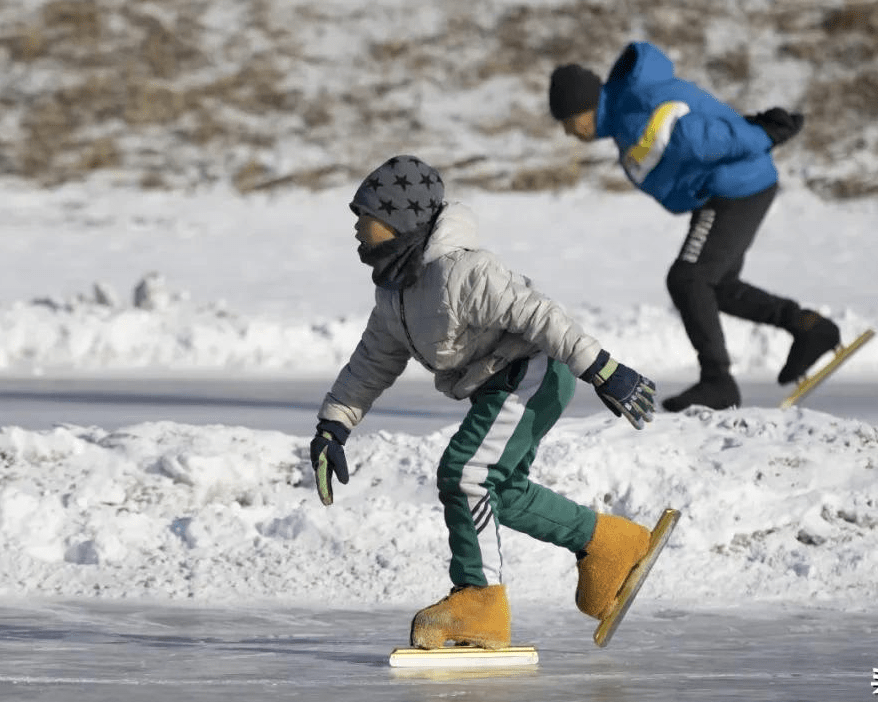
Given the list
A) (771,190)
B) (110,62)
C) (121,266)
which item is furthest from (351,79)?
(771,190)

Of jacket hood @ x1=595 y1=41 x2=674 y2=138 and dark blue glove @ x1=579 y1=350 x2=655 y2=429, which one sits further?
jacket hood @ x1=595 y1=41 x2=674 y2=138

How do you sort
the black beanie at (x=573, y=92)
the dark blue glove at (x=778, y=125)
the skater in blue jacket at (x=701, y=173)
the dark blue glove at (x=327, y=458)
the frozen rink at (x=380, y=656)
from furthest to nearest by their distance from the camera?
the dark blue glove at (x=778, y=125) < the skater in blue jacket at (x=701, y=173) < the black beanie at (x=573, y=92) < the dark blue glove at (x=327, y=458) < the frozen rink at (x=380, y=656)

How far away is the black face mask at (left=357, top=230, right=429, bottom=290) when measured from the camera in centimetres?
451

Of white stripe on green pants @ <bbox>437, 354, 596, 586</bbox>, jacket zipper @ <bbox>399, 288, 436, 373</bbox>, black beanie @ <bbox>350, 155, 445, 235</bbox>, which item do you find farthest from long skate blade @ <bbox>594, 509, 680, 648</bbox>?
black beanie @ <bbox>350, 155, 445, 235</bbox>

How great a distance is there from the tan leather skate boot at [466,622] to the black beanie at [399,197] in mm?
954

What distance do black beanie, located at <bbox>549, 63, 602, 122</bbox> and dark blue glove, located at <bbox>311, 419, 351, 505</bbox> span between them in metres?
3.51

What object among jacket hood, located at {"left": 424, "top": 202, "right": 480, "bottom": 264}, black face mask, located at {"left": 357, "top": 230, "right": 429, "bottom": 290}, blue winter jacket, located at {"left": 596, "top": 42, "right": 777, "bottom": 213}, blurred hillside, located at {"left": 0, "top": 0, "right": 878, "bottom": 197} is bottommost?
blurred hillside, located at {"left": 0, "top": 0, "right": 878, "bottom": 197}

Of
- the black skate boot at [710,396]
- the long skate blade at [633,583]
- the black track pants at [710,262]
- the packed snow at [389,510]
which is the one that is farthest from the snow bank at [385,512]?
the black track pants at [710,262]

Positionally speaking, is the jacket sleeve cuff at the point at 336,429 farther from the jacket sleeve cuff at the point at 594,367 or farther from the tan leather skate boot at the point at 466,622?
the jacket sleeve cuff at the point at 594,367

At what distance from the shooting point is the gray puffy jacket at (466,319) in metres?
4.46

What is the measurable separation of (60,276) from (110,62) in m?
10.8

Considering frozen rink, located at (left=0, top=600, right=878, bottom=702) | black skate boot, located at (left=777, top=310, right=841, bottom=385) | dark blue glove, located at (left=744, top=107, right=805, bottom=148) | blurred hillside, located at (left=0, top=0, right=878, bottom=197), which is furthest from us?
blurred hillside, located at (left=0, top=0, right=878, bottom=197)

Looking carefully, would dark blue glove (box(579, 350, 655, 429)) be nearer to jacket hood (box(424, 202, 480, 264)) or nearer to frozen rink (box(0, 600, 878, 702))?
jacket hood (box(424, 202, 480, 264))

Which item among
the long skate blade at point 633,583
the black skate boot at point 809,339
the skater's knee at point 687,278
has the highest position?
the long skate blade at point 633,583
